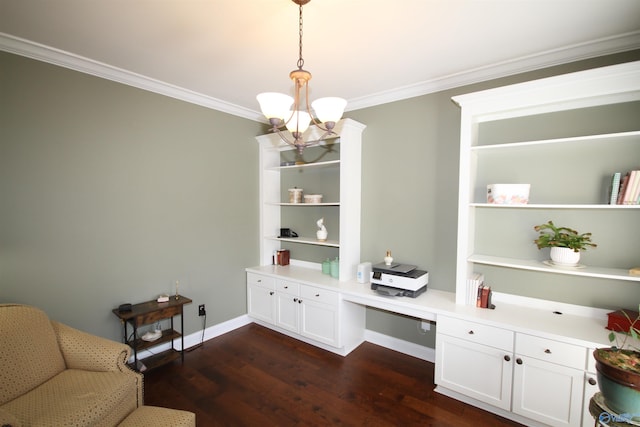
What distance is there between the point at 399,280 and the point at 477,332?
0.69 m

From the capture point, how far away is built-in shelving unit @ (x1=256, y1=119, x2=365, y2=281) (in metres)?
3.02

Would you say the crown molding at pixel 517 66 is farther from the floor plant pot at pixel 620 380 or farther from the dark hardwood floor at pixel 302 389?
the dark hardwood floor at pixel 302 389

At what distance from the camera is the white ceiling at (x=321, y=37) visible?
65.6 inches

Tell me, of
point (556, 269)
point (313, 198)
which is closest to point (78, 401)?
point (313, 198)

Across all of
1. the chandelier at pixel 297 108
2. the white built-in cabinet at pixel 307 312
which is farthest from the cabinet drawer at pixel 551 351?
the chandelier at pixel 297 108

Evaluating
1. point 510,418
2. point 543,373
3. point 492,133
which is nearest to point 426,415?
point 510,418

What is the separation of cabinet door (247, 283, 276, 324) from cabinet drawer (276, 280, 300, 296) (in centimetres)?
12

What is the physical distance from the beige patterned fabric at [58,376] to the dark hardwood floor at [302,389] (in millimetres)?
623

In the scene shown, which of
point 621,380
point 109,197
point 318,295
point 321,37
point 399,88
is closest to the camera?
point 621,380

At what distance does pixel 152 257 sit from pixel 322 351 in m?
1.90

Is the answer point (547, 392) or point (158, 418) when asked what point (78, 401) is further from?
point (547, 392)

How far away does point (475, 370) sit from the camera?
214 cm

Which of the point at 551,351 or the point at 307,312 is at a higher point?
the point at 551,351

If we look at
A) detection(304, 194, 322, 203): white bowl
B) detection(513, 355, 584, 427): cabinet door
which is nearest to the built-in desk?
detection(513, 355, 584, 427): cabinet door
